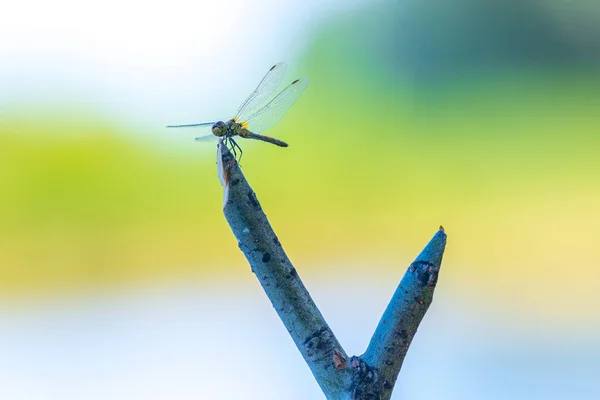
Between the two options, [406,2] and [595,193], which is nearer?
[595,193]

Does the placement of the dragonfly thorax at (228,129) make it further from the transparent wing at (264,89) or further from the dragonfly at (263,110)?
the transparent wing at (264,89)

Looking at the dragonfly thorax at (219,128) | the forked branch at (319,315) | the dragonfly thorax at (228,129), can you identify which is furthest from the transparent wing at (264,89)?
the forked branch at (319,315)

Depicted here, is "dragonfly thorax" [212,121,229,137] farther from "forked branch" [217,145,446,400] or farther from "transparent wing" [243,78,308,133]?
"forked branch" [217,145,446,400]

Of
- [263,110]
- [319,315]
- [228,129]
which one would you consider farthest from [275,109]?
[319,315]

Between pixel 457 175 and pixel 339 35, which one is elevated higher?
pixel 339 35

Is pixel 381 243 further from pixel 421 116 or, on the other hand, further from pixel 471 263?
pixel 421 116

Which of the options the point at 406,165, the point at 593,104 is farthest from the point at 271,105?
the point at 593,104

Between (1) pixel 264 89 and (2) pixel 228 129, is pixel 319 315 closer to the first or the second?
(2) pixel 228 129
